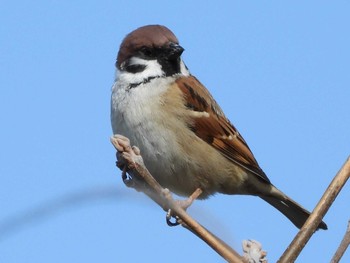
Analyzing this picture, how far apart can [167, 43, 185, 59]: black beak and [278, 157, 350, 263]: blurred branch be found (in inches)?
93.3

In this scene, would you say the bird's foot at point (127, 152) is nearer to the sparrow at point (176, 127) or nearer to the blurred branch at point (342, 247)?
the blurred branch at point (342, 247)

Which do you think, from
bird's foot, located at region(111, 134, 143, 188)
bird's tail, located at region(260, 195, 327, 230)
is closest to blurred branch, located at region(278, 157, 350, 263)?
bird's foot, located at region(111, 134, 143, 188)

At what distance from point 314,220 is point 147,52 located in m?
2.55

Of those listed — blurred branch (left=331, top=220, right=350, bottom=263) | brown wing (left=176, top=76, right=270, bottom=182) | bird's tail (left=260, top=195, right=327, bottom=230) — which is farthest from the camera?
bird's tail (left=260, top=195, right=327, bottom=230)

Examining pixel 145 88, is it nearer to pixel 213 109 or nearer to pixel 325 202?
pixel 213 109

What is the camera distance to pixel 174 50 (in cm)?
379

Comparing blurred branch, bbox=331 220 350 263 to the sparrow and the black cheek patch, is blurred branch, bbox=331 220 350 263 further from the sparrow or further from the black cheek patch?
the black cheek patch

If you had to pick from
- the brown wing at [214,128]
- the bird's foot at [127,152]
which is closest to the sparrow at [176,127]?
the brown wing at [214,128]

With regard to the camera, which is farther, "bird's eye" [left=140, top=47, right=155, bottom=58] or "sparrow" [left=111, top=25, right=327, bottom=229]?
"bird's eye" [left=140, top=47, right=155, bottom=58]

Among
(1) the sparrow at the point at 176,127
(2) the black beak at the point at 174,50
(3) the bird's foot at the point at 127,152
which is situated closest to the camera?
(3) the bird's foot at the point at 127,152

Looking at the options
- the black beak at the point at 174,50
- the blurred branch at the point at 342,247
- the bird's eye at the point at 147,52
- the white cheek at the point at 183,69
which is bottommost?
the blurred branch at the point at 342,247

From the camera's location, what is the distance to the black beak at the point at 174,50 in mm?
3785

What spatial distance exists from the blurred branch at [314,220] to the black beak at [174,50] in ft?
7.78

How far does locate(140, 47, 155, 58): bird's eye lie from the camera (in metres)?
3.82
